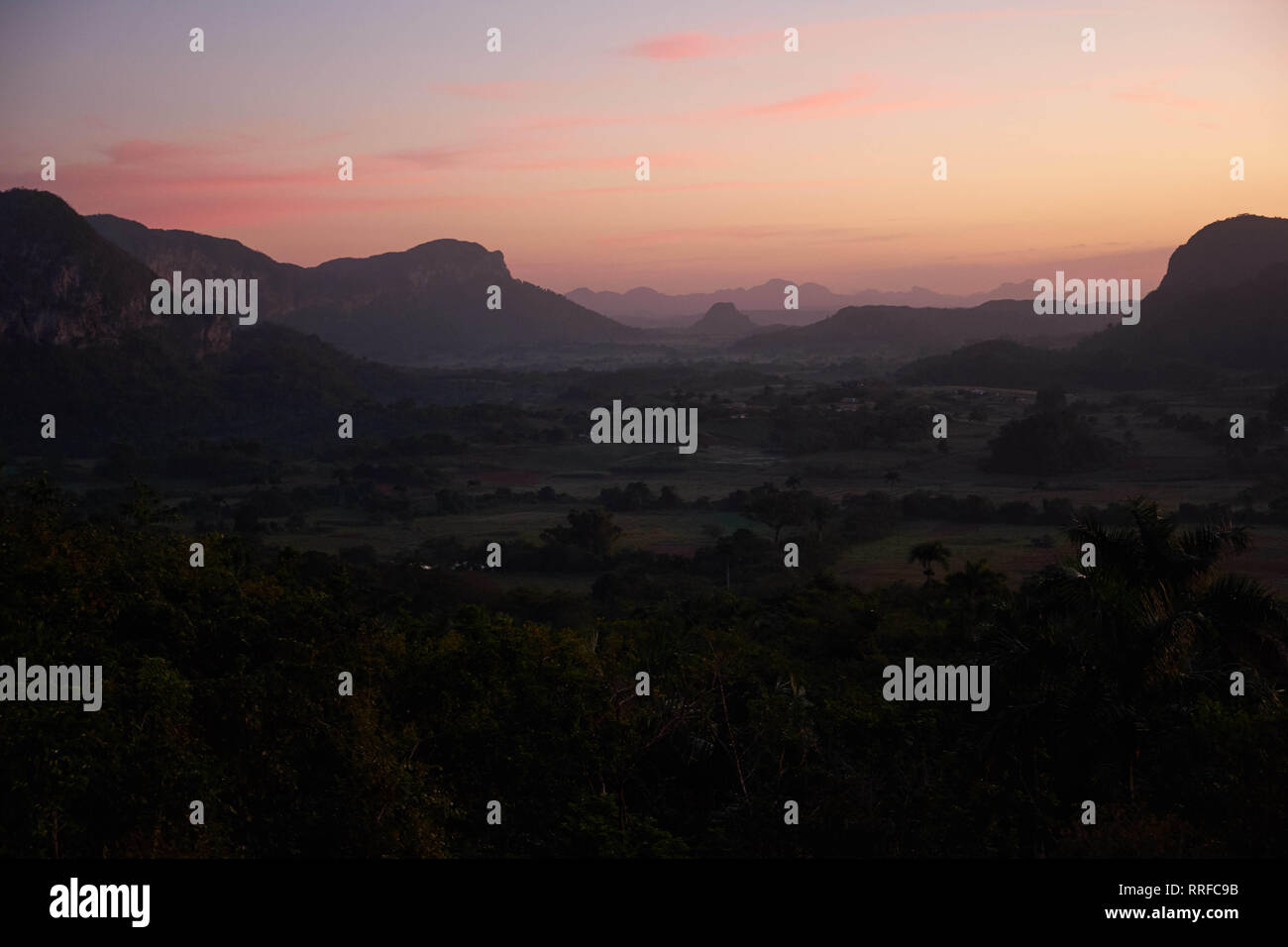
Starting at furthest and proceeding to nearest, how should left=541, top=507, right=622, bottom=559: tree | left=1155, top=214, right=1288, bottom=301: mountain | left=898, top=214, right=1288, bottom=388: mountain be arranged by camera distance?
1. left=1155, top=214, right=1288, bottom=301: mountain
2. left=898, top=214, right=1288, bottom=388: mountain
3. left=541, top=507, right=622, bottom=559: tree

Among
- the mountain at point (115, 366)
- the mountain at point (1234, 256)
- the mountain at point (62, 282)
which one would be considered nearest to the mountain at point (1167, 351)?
the mountain at point (1234, 256)

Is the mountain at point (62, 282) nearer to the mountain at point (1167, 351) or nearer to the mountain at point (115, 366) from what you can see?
the mountain at point (115, 366)

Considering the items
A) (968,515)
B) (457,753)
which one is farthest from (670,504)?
(457,753)

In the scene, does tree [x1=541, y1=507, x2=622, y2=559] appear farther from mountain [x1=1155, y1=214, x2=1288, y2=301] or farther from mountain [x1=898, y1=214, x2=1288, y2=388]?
mountain [x1=1155, y1=214, x2=1288, y2=301]

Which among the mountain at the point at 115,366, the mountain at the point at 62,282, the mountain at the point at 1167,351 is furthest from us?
the mountain at the point at 1167,351

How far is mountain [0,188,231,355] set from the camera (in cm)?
11181

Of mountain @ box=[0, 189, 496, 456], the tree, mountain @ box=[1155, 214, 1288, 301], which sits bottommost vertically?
the tree

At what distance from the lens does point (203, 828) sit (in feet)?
34.6

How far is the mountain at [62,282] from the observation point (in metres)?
112

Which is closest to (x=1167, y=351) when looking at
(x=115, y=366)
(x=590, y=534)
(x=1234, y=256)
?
(x=1234, y=256)

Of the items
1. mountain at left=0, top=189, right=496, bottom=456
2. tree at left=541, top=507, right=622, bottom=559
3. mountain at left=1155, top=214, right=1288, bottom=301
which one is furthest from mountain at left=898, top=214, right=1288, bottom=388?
tree at left=541, top=507, right=622, bottom=559

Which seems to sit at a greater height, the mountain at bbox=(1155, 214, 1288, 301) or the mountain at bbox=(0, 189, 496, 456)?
the mountain at bbox=(1155, 214, 1288, 301)

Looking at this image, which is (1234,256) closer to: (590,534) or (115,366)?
(590,534)
